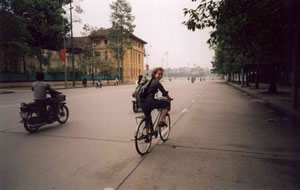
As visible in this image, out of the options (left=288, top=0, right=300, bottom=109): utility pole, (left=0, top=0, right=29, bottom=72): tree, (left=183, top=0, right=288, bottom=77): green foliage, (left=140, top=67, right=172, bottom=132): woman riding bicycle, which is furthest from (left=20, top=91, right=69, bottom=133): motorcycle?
(left=0, top=0, right=29, bottom=72): tree

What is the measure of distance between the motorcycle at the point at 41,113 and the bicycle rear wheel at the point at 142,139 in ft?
12.8

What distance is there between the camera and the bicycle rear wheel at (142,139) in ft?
17.4

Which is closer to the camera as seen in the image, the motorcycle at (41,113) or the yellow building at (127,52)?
the motorcycle at (41,113)

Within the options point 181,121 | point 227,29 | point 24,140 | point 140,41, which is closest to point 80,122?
point 24,140

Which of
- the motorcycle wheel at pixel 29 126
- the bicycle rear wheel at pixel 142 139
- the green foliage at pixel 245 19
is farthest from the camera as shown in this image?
the green foliage at pixel 245 19

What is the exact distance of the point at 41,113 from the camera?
7855 mm

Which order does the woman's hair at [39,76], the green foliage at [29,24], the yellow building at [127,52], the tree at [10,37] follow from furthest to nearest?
1. the yellow building at [127,52]
2. the green foliage at [29,24]
3. the tree at [10,37]
4. the woman's hair at [39,76]

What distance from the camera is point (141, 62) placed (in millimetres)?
92000

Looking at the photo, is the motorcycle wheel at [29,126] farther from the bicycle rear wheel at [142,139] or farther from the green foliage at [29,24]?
the green foliage at [29,24]

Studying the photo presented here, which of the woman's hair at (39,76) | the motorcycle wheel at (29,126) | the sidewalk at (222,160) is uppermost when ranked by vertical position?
the woman's hair at (39,76)

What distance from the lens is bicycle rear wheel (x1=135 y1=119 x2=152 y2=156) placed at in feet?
17.4

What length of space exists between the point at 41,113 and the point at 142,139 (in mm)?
4004

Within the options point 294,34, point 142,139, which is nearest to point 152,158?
point 142,139

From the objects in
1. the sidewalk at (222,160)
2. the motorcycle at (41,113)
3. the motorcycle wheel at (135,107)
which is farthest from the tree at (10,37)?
the sidewalk at (222,160)
